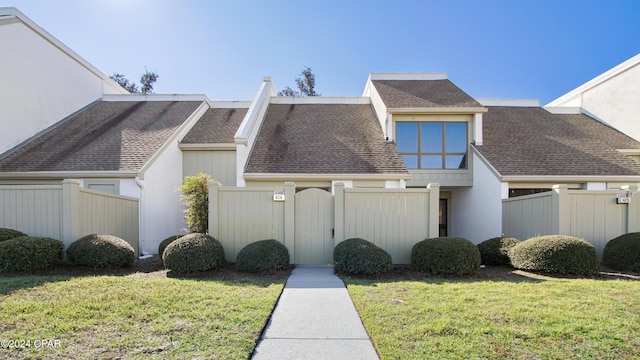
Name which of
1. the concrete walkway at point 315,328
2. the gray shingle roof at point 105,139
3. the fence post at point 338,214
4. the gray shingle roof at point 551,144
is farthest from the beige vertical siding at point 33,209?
the gray shingle roof at point 551,144

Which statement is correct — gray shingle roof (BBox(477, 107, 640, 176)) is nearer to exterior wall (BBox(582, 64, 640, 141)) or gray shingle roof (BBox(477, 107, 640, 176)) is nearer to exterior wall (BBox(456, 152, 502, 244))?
exterior wall (BBox(582, 64, 640, 141))

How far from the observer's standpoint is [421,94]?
15.2m

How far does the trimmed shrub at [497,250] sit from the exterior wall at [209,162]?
31.2 ft

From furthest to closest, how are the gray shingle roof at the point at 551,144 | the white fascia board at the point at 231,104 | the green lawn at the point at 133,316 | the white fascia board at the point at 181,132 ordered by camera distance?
the white fascia board at the point at 231,104 → the gray shingle roof at the point at 551,144 → the white fascia board at the point at 181,132 → the green lawn at the point at 133,316

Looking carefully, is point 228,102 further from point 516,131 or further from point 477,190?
point 516,131

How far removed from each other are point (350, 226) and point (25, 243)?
7.49m

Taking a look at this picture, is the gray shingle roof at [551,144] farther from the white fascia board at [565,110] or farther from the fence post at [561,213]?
the fence post at [561,213]

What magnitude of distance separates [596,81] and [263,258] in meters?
18.5

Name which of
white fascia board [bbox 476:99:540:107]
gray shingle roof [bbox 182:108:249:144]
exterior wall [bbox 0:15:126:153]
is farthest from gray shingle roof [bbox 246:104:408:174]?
exterior wall [bbox 0:15:126:153]

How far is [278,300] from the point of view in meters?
5.89

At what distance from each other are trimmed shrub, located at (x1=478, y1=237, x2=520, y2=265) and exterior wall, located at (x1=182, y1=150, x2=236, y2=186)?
952 cm

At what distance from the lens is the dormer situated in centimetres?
1374

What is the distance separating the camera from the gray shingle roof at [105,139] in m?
11.6

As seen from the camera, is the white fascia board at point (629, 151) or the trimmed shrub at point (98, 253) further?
the white fascia board at point (629, 151)
